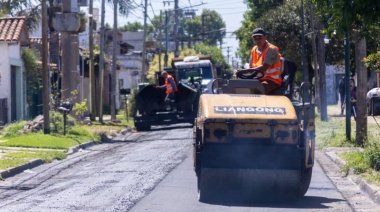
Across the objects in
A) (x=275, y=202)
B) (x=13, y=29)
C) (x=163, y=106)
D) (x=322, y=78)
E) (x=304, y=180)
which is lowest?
A: (x=275, y=202)

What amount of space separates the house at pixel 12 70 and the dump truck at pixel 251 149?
2079 centimetres

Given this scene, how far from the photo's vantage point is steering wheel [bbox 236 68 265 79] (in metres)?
13.6

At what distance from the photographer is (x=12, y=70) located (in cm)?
3541

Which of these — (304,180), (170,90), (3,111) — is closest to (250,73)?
(304,180)

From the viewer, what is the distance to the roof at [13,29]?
3366cm

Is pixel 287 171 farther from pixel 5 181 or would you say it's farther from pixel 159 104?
pixel 159 104

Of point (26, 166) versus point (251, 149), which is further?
point (26, 166)

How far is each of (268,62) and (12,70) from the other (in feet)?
76.6

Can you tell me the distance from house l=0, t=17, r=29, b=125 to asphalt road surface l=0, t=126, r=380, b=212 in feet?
42.2

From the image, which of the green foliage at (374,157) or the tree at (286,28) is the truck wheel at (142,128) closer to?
the tree at (286,28)

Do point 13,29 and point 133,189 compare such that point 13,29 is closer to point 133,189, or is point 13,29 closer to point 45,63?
point 45,63

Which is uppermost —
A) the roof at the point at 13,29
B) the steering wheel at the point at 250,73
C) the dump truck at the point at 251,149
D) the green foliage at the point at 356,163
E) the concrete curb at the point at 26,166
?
the roof at the point at 13,29

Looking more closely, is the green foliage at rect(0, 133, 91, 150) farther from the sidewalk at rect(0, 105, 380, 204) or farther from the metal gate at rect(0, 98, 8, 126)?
the metal gate at rect(0, 98, 8, 126)

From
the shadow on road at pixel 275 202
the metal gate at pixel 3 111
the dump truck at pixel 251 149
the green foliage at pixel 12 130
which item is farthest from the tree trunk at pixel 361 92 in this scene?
the metal gate at pixel 3 111
